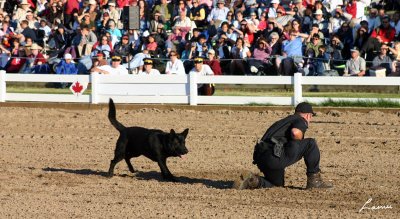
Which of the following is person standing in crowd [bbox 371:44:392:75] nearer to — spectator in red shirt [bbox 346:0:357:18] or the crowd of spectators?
the crowd of spectators

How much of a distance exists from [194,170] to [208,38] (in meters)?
11.6

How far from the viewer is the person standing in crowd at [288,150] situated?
35.2 ft

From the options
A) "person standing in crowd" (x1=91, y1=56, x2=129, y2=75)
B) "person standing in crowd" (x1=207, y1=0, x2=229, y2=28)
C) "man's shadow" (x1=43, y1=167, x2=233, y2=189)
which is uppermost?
"person standing in crowd" (x1=207, y1=0, x2=229, y2=28)

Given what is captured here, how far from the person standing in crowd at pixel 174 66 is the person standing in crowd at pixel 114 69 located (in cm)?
96

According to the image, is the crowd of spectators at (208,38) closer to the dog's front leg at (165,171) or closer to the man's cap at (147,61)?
the man's cap at (147,61)

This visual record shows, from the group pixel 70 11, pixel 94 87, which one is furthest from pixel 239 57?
pixel 70 11

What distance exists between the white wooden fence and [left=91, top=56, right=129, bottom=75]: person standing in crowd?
53 centimetres

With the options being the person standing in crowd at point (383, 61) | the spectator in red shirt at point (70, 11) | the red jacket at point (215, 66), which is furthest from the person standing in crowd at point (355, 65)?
the spectator in red shirt at point (70, 11)

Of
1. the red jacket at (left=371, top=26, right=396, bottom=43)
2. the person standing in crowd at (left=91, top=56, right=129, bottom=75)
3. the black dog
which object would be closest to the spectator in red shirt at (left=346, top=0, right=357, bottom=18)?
the red jacket at (left=371, top=26, right=396, bottom=43)

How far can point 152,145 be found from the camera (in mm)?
11625

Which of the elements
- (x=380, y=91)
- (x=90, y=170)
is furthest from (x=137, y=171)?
(x=380, y=91)

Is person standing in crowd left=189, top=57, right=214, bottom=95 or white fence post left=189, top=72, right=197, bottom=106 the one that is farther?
person standing in crowd left=189, top=57, right=214, bottom=95

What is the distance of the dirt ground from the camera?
1002 centimetres

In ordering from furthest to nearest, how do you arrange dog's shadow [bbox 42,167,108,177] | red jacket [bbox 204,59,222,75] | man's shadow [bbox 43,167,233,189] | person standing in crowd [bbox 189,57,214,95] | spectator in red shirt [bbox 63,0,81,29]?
1. spectator in red shirt [bbox 63,0,81,29]
2. red jacket [bbox 204,59,222,75]
3. person standing in crowd [bbox 189,57,214,95]
4. dog's shadow [bbox 42,167,108,177]
5. man's shadow [bbox 43,167,233,189]
